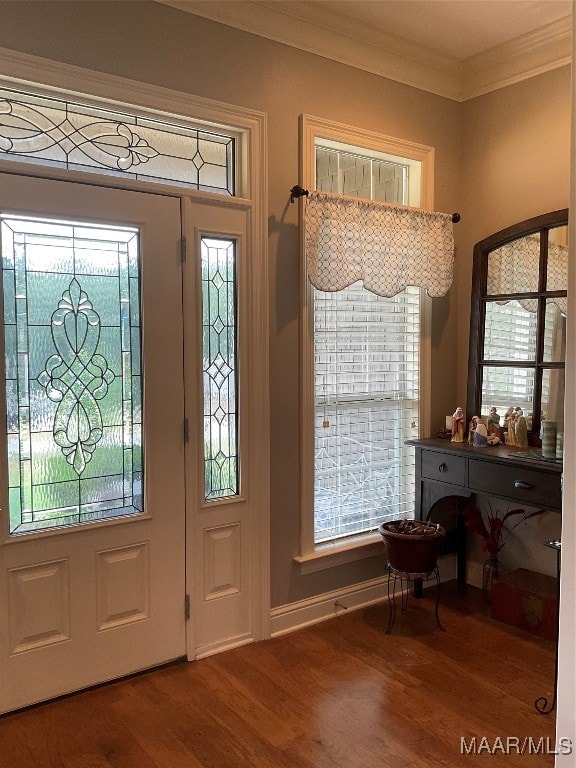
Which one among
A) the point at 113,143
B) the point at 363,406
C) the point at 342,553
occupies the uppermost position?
the point at 113,143

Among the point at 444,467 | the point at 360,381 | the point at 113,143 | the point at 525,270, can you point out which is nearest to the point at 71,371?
the point at 113,143

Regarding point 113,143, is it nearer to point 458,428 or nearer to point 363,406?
point 363,406

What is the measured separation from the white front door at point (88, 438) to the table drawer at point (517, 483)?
1467mm

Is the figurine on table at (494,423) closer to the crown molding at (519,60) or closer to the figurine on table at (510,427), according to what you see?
the figurine on table at (510,427)

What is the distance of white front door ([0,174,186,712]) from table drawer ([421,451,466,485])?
1380 mm

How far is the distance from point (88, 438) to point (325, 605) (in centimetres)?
154

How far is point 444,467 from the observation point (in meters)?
3.40

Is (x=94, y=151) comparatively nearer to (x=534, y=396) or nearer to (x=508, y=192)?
(x=508, y=192)

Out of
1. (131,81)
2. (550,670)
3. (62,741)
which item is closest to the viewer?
(62,741)

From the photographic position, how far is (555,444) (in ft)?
10.1

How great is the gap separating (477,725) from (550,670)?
23.2 inches

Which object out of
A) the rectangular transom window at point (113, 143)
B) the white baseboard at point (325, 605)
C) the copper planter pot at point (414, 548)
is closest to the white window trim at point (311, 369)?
the white baseboard at point (325, 605)

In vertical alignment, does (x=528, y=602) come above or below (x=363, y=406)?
below

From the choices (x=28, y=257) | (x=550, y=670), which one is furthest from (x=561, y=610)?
(x=28, y=257)
